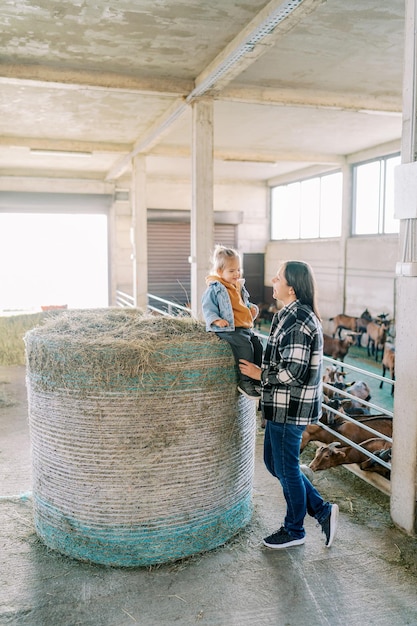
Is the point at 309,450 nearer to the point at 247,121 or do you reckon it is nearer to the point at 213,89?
the point at 213,89

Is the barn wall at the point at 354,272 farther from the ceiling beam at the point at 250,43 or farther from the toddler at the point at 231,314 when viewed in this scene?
the toddler at the point at 231,314

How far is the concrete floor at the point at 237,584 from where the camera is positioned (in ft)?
8.39

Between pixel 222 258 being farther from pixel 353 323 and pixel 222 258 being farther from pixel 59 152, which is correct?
pixel 353 323

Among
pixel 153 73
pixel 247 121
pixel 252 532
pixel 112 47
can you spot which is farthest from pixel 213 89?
pixel 252 532

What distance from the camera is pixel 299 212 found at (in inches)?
598

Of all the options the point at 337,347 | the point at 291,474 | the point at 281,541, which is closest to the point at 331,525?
the point at 281,541

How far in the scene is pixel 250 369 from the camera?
3.02m

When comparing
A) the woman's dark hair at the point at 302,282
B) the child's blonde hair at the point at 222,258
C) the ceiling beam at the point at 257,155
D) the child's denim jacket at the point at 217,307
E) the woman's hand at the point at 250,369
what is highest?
the ceiling beam at the point at 257,155

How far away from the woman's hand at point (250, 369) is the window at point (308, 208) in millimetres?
10764

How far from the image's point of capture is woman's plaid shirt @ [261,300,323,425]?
2.81 meters

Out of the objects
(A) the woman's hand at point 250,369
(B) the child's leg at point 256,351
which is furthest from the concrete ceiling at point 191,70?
(A) the woman's hand at point 250,369

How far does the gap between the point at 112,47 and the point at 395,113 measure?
4.13 metres

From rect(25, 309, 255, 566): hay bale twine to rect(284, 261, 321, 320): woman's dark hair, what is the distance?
513 millimetres

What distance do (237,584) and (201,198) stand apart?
5.10m
